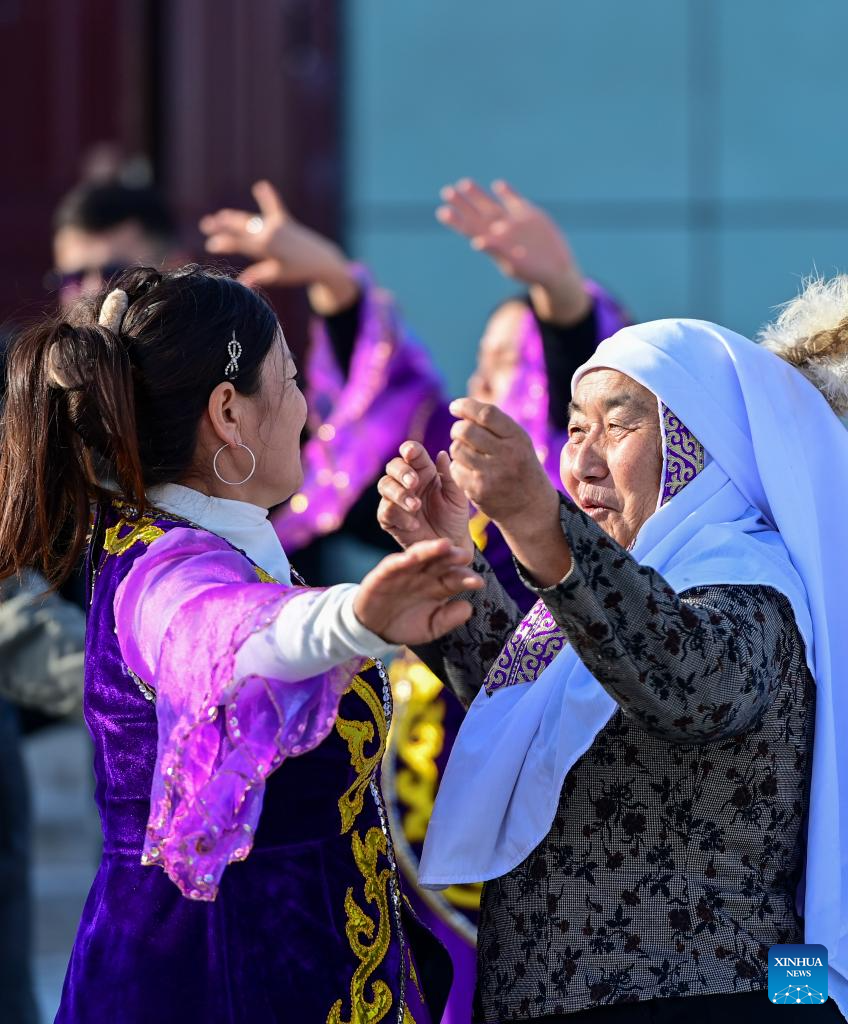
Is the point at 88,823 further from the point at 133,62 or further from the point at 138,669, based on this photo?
the point at 138,669

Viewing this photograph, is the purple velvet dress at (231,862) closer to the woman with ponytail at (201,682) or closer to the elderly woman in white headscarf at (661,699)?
the woman with ponytail at (201,682)

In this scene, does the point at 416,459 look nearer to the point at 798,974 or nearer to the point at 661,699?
the point at 661,699

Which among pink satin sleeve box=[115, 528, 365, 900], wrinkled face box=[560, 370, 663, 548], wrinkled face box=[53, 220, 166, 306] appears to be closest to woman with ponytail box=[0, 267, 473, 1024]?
pink satin sleeve box=[115, 528, 365, 900]

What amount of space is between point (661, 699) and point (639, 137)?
5.85 m

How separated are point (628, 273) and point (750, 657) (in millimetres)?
5579

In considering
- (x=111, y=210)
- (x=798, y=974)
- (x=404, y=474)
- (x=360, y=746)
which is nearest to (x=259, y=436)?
(x=404, y=474)

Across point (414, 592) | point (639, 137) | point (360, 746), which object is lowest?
point (360, 746)

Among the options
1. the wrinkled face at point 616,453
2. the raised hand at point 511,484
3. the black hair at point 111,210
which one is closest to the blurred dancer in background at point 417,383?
the black hair at point 111,210

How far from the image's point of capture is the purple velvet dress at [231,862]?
6.02ft

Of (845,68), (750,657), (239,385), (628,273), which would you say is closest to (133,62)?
(628,273)

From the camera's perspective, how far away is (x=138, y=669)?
6.48ft

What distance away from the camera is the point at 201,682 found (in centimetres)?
180

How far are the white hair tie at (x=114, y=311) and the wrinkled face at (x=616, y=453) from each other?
0.69 metres

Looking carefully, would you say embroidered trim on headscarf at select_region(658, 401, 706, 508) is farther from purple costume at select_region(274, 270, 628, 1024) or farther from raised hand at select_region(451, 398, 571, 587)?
purple costume at select_region(274, 270, 628, 1024)
